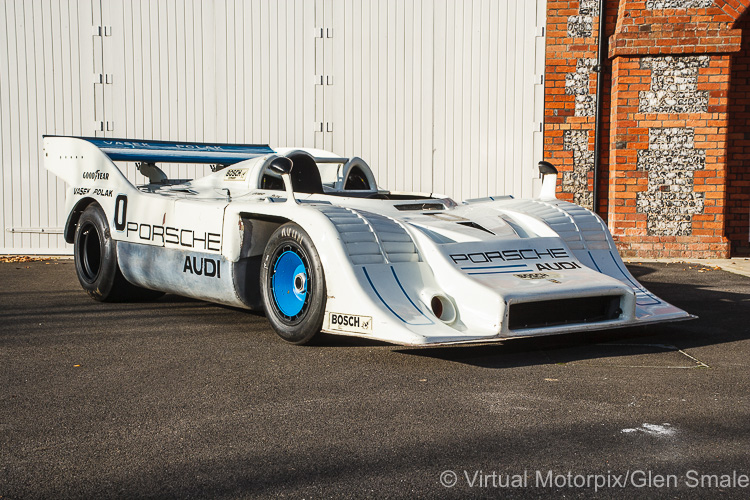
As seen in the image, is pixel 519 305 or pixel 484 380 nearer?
pixel 484 380

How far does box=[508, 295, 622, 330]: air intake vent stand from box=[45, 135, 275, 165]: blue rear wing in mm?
3948

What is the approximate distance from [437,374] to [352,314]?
1.98ft

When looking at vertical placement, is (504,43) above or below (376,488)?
above

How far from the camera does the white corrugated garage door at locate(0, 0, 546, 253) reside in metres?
11.1

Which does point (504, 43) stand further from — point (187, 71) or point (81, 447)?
point (81, 447)

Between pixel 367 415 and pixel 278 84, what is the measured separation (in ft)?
27.3

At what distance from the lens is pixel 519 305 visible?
14.8ft

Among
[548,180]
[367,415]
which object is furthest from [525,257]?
[367,415]

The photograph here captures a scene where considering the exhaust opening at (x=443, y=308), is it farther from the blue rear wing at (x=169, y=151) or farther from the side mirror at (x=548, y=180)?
the blue rear wing at (x=169, y=151)

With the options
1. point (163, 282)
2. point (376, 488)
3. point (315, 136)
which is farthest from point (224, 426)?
point (315, 136)

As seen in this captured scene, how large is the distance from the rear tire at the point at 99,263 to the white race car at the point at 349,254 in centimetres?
1

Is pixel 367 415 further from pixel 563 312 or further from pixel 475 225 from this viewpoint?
pixel 475 225

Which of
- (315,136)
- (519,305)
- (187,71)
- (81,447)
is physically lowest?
(81,447)

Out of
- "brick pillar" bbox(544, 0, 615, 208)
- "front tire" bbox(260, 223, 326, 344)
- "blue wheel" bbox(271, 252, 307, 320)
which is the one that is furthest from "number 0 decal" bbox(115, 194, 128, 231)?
"brick pillar" bbox(544, 0, 615, 208)
